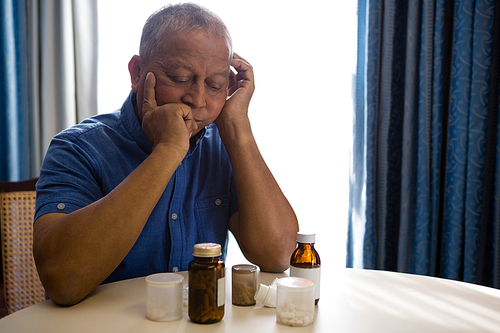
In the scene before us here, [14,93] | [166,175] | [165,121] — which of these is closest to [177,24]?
[165,121]

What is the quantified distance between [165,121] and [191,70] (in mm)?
160

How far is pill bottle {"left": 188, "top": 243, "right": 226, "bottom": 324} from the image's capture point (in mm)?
759

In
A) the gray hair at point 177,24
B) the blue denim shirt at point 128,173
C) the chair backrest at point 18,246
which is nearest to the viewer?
the blue denim shirt at point 128,173

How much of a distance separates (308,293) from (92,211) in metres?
0.49

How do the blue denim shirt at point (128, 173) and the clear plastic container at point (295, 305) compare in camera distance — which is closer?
the clear plastic container at point (295, 305)

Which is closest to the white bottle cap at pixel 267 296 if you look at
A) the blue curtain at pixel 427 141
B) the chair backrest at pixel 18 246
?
the chair backrest at pixel 18 246

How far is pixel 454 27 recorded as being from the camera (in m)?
2.02

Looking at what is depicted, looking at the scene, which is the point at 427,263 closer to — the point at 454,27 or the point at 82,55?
the point at 454,27

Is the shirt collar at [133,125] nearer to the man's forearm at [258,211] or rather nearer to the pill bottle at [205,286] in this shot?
the man's forearm at [258,211]

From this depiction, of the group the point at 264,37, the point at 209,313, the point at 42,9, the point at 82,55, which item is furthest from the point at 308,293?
the point at 42,9

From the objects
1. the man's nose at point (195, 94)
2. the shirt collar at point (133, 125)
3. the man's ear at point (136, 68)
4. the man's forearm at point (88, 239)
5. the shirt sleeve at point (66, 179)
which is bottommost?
the man's forearm at point (88, 239)

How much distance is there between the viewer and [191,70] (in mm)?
1111

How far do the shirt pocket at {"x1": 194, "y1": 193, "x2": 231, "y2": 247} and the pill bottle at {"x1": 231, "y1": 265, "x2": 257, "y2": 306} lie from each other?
396 mm

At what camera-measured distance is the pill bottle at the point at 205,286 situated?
0.76m
